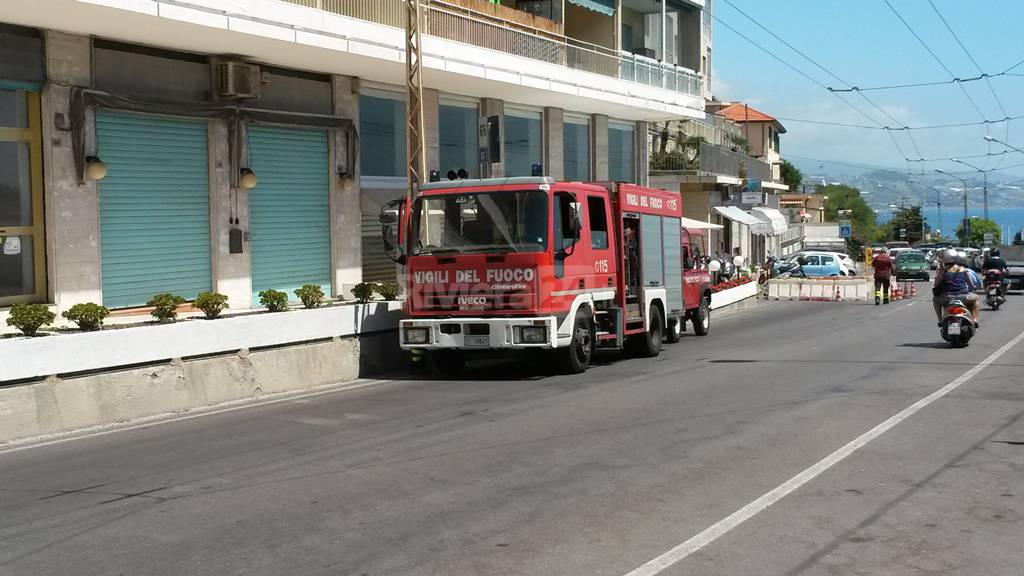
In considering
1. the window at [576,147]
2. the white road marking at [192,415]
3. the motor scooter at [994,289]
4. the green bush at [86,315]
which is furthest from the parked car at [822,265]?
the green bush at [86,315]

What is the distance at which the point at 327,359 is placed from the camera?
631 inches

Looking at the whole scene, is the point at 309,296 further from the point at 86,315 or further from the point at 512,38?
the point at 512,38

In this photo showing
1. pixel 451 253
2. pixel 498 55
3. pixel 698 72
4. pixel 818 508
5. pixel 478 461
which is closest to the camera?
pixel 818 508

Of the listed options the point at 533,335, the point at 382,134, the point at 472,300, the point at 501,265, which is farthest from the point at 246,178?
the point at 533,335

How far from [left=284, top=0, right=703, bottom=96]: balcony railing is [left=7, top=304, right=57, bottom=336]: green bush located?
889 centimetres

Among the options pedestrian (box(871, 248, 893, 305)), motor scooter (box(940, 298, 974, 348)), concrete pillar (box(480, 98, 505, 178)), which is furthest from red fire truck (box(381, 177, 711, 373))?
pedestrian (box(871, 248, 893, 305))

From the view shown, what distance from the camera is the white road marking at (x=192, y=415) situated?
444 inches

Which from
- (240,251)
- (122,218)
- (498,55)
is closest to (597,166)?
(498,55)

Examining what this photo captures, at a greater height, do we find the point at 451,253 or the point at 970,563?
the point at 451,253

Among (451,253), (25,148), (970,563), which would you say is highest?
(25,148)

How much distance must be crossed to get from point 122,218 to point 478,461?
1156cm

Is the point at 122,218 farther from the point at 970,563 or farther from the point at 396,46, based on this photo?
the point at 970,563

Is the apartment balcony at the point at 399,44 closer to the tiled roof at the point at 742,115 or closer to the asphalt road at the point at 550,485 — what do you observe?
the asphalt road at the point at 550,485

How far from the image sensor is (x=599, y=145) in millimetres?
34250
